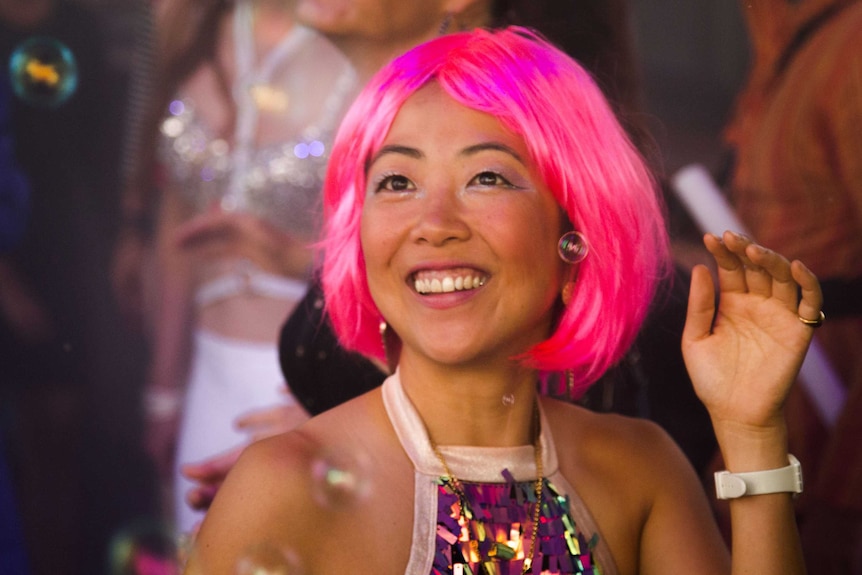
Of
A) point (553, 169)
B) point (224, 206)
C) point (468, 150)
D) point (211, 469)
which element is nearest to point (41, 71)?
point (224, 206)

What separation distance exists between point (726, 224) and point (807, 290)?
1.45 metres

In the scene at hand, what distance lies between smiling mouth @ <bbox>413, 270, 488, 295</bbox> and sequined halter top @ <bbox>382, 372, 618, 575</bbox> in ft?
0.80

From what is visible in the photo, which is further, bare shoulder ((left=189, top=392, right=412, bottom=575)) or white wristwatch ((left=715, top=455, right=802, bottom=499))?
white wristwatch ((left=715, top=455, right=802, bottom=499))

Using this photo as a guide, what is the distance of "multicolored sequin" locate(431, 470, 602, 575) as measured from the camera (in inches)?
66.0

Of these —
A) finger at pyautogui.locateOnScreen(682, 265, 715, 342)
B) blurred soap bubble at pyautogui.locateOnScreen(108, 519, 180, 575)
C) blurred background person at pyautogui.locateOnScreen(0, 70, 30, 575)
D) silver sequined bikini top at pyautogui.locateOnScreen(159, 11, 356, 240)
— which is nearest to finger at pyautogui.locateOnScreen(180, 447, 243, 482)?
blurred soap bubble at pyautogui.locateOnScreen(108, 519, 180, 575)

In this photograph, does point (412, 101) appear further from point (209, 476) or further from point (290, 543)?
point (209, 476)

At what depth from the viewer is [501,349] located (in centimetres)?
181

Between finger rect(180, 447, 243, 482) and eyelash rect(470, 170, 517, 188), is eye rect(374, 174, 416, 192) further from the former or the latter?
finger rect(180, 447, 243, 482)

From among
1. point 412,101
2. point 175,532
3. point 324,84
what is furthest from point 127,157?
point 412,101

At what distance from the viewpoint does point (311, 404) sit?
8.02ft

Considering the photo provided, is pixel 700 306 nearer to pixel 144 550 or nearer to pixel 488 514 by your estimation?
pixel 488 514

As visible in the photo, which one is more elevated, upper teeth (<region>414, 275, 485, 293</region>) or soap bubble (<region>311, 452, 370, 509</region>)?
upper teeth (<region>414, 275, 485, 293</region>)

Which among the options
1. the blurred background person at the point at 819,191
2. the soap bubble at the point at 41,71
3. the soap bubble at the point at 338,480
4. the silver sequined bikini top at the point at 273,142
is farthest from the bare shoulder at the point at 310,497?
the blurred background person at the point at 819,191

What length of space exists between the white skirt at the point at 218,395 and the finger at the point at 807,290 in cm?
176
